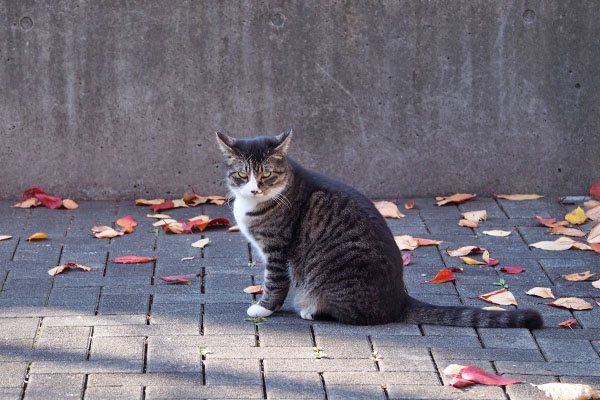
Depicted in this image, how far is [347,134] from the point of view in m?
6.38

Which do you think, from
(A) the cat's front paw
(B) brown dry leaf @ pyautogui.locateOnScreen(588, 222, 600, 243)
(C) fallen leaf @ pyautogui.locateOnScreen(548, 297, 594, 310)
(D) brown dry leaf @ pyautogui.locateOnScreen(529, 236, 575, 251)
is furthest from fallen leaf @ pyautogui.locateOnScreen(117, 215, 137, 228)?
(B) brown dry leaf @ pyautogui.locateOnScreen(588, 222, 600, 243)

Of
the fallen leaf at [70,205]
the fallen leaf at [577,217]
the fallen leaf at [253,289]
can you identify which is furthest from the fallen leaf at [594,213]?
the fallen leaf at [70,205]

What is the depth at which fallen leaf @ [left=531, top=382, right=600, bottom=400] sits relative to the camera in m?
3.47

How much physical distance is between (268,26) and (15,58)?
1847 mm

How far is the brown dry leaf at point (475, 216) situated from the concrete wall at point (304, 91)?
49cm

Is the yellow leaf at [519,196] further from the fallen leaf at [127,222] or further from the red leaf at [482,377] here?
the red leaf at [482,377]

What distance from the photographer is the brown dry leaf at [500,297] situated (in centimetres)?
461

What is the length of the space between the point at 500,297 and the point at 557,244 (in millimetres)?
1014

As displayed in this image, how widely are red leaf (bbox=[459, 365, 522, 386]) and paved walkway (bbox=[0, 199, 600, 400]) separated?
0.03 m

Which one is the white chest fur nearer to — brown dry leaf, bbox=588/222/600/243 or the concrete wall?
the concrete wall

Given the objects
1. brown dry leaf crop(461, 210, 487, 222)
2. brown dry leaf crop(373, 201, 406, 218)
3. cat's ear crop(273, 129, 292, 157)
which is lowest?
brown dry leaf crop(373, 201, 406, 218)

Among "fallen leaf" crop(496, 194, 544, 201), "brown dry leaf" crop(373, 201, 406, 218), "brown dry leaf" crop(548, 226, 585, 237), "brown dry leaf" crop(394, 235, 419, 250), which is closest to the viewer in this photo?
"brown dry leaf" crop(394, 235, 419, 250)

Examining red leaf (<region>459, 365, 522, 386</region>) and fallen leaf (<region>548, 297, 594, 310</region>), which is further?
fallen leaf (<region>548, 297, 594, 310</region>)

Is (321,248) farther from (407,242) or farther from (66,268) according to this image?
(66,268)
